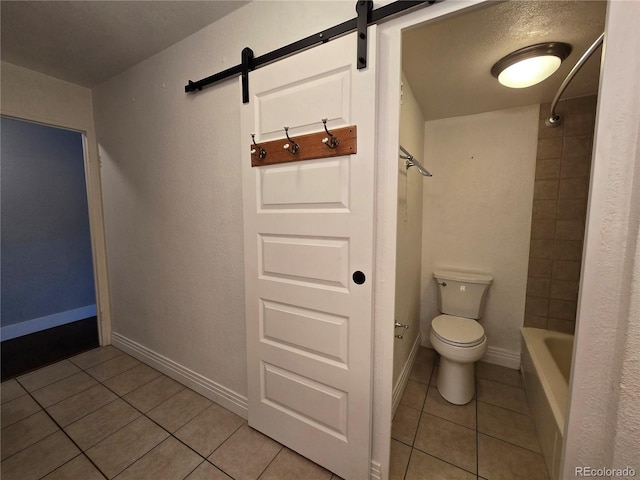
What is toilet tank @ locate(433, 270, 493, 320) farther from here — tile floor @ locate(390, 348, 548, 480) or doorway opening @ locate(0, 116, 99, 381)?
doorway opening @ locate(0, 116, 99, 381)

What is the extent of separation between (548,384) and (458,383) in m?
0.50

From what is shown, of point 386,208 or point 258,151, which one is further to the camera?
point 258,151

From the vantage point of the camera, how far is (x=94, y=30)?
5.21 feet

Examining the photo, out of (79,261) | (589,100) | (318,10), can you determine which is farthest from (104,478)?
(589,100)

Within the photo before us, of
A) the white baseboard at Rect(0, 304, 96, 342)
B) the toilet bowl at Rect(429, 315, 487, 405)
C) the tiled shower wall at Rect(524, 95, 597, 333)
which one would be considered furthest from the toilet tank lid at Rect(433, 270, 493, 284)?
the white baseboard at Rect(0, 304, 96, 342)

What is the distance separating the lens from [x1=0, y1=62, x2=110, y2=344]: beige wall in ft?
6.44

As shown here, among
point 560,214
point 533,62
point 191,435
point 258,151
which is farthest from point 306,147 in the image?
point 560,214

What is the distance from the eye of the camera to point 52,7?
140 cm

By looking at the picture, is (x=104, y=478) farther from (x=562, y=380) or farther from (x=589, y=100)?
(x=589, y=100)

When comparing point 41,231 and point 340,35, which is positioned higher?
point 340,35

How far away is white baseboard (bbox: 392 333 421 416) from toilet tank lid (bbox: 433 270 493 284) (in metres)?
0.68

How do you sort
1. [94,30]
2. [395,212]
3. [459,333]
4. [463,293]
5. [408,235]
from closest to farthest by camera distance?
[395,212] < [94,30] < [459,333] < [408,235] < [463,293]

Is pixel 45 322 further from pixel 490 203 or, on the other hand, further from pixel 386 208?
pixel 490 203

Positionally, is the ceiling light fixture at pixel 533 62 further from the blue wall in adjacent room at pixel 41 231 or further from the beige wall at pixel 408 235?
the blue wall in adjacent room at pixel 41 231
